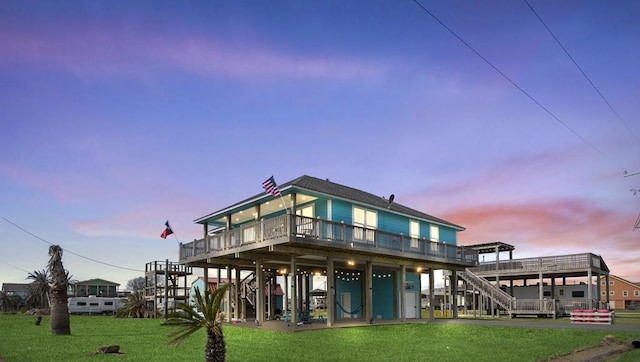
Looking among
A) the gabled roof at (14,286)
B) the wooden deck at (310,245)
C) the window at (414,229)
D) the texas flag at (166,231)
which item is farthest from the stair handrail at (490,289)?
the gabled roof at (14,286)

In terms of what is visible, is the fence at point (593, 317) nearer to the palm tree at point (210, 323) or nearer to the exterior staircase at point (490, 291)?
the exterior staircase at point (490, 291)

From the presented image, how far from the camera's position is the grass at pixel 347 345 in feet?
55.5

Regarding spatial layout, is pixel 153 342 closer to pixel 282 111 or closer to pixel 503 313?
pixel 282 111

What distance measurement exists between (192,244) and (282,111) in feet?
37.0

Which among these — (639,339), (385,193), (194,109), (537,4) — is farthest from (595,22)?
(385,193)

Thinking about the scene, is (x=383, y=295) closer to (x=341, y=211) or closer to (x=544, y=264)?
→ (x=341, y=211)

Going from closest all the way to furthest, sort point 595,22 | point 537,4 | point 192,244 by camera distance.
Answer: point 537,4 < point 595,22 < point 192,244

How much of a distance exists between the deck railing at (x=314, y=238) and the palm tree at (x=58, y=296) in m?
8.16

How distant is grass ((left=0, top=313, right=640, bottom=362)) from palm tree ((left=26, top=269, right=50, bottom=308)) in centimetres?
6315

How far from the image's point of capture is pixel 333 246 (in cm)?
2609

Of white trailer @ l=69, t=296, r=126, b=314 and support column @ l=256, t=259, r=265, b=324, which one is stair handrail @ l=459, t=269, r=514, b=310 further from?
white trailer @ l=69, t=296, r=126, b=314

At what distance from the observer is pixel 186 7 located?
1889cm

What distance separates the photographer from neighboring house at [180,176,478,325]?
1033 inches

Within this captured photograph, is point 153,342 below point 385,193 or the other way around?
below
